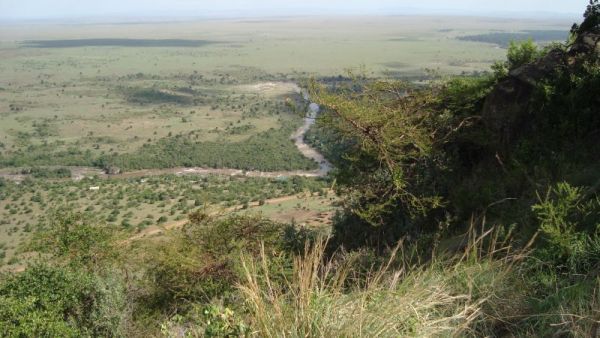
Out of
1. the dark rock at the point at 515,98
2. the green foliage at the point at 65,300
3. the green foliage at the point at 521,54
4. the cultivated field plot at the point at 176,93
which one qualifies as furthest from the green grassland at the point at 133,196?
the dark rock at the point at 515,98

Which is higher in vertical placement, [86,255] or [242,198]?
[86,255]

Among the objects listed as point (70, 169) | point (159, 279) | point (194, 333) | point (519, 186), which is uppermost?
point (194, 333)

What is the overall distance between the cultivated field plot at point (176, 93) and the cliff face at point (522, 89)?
8.63ft

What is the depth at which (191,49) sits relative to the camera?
551 feet

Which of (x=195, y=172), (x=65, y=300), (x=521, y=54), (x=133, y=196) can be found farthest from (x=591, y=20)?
(x=195, y=172)

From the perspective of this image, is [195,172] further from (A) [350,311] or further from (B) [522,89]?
(A) [350,311]

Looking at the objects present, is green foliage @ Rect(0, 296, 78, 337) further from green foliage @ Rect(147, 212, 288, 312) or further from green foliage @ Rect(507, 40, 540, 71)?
green foliage @ Rect(507, 40, 540, 71)

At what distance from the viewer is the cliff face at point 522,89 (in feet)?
25.7

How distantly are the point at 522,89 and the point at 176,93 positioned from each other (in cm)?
9178

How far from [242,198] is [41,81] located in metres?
101

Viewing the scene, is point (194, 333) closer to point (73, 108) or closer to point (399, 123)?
point (399, 123)

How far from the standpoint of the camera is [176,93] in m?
94.3

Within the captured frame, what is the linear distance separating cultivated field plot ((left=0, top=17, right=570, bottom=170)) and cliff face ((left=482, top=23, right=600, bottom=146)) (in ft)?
8.63

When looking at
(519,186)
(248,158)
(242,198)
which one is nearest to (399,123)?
(519,186)
